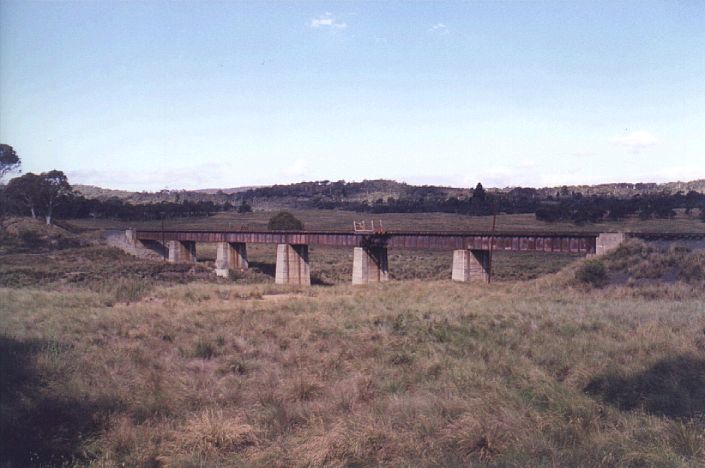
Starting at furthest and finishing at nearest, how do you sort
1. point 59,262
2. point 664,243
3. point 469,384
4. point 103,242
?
point 103,242 < point 59,262 < point 664,243 < point 469,384

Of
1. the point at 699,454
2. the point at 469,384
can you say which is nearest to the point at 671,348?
the point at 469,384

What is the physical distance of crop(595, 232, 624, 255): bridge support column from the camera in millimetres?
39047

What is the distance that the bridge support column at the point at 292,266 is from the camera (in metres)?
55.1

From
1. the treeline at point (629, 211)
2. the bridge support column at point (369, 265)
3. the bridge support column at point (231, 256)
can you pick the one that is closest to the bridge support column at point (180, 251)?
the bridge support column at point (231, 256)

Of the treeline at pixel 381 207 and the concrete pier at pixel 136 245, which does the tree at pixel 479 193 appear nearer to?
the treeline at pixel 381 207

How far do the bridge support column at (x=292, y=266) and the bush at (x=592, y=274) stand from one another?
27566mm

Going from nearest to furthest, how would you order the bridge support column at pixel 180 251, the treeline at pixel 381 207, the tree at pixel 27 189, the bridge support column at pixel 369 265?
the bridge support column at pixel 369 265, the bridge support column at pixel 180 251, the tree at pixel 27 189, the treeline at pixel 381 207

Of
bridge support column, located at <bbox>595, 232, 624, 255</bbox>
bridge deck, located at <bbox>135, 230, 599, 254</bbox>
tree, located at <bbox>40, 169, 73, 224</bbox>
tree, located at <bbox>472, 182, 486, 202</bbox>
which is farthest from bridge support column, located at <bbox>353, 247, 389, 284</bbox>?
tree, located at <bbox>472, 182, 486, 202</bbox>

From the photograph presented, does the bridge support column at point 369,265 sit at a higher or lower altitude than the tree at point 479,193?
lower

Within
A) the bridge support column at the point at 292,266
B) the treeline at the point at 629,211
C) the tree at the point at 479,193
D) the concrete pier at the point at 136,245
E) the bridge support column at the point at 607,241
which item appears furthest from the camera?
the tree at the point at 479,193

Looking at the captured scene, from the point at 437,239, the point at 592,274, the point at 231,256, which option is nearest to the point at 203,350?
the point at 592,274

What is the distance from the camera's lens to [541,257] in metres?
76.8

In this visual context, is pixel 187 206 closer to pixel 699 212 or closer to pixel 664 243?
pixel 699 212

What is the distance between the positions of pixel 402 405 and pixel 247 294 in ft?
87.8
